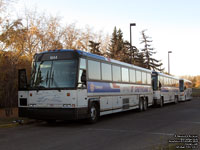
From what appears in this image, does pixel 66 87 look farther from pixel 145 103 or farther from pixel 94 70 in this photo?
pixel 145 103

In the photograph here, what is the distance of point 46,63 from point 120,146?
251 inches

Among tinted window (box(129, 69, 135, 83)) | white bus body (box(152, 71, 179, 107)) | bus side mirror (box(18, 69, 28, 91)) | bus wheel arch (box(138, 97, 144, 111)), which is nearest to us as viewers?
bus side mirror (box(18, 69, 28, 91))

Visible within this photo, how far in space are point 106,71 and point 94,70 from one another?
1.66 metres

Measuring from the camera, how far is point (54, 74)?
12.1 meters

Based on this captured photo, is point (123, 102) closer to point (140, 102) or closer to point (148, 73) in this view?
point (140, 102)

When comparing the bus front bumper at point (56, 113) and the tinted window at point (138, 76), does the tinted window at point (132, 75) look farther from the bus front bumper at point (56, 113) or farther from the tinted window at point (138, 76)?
the bus front bumper at point (56, 113)

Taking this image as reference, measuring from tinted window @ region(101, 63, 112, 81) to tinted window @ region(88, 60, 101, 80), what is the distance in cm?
64

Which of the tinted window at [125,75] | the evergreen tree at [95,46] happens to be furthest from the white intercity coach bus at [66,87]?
the evergreen tree at [95,46]

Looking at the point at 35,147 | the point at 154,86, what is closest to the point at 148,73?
the point at 154,86

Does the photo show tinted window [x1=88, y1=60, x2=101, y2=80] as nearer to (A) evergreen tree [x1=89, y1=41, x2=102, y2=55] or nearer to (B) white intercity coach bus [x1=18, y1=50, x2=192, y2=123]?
(B) white intercity coach bus [x1=18, y1=50, x2=192, y2=123]

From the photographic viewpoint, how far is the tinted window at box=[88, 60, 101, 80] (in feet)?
43.2

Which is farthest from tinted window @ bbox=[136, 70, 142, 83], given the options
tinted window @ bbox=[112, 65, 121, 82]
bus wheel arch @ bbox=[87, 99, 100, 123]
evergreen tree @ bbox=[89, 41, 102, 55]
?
evergreen tree @ bbox=[89, 41, 102, 55]

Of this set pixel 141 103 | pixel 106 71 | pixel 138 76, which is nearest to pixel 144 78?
pixel 138 76

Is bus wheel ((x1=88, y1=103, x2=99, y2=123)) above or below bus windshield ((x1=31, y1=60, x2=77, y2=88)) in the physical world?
below
